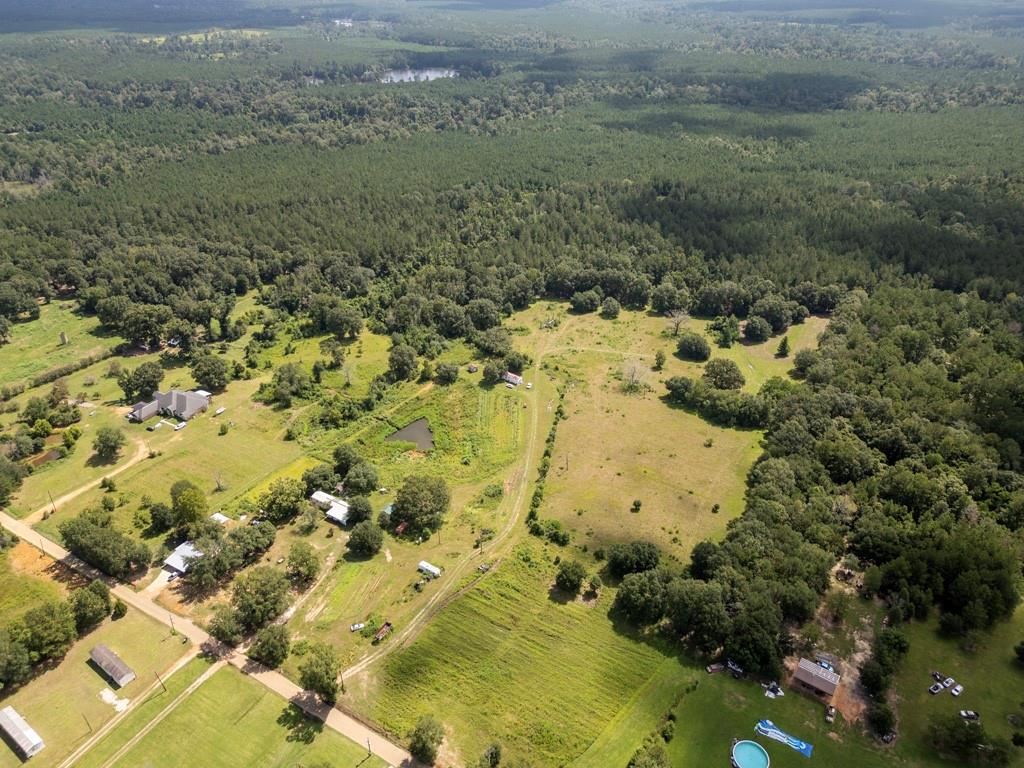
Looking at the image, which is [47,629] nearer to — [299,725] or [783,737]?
[299,725]

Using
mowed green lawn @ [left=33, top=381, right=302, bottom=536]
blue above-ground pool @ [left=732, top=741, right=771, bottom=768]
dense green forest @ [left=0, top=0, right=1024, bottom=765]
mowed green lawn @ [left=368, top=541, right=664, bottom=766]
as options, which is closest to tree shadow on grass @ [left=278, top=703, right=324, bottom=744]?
mowed green lawn @ [left=368, top=541, right=664, bottom=766]

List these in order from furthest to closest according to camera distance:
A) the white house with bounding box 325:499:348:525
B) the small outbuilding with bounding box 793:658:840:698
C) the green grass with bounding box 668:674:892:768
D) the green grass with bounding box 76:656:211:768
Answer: the white house with bounding box 325:499:348:525 → the small outbuilding with bounding box 793:658:840:698 → the green grass with bounding box 76:656:211:768 → the green grass with bounding box 668:674:892:768

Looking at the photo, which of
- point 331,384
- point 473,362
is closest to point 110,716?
point 331,384

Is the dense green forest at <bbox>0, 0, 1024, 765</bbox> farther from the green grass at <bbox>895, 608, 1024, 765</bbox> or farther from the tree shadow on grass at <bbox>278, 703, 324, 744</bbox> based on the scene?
the tree shadow on grass at <bbox>278, 703, 324, 744</bbox>

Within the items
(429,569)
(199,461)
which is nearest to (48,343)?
(199,461)

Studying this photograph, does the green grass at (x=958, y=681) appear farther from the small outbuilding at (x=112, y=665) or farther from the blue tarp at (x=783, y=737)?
the small outbuilding at (x=112, y=665)

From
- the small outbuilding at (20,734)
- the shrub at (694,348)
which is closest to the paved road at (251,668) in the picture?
the small outbuilding at (20,734)
